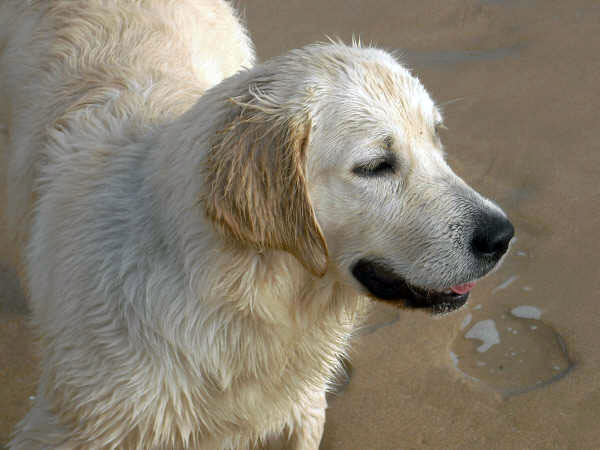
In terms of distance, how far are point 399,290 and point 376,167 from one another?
44 cm

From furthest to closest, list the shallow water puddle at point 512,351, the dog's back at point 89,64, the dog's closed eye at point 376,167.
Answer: the shallow water puddle at point 512,351 → the dog's back at point 89,64 → the dog's closed eye at point 376,167

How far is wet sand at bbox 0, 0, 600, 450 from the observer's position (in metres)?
3.54

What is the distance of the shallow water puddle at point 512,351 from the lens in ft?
12.1

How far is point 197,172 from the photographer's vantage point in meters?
2.54

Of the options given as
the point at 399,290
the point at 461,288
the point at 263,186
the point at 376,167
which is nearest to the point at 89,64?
the point at 263,186

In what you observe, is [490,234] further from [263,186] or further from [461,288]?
[263,186]

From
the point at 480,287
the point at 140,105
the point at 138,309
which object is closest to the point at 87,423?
the point at 138,309

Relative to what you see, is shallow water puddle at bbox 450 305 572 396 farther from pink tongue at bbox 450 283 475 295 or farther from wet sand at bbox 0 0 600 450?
Result: pink tongue at bbox 450 283 475 295

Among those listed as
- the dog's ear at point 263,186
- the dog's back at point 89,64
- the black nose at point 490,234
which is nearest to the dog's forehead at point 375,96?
the dog's ear at point 263,186

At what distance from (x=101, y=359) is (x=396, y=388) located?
1.57m

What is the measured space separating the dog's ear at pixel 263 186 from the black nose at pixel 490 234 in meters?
0.54

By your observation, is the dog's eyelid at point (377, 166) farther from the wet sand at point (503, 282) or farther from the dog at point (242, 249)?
the wet sand at point (503, 282)

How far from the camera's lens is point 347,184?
8.39 ft

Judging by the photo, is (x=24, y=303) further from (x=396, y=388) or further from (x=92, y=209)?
(x=396, y=388)
